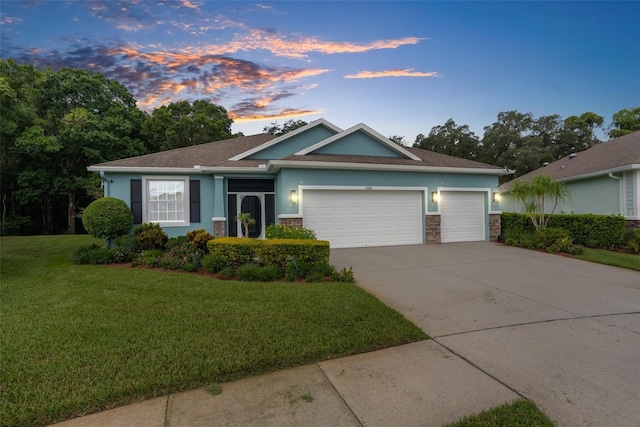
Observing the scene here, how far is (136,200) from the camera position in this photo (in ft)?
34.6

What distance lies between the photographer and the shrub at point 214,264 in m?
6.73

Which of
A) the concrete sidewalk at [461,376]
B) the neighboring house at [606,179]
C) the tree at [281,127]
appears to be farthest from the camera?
the tree at [281,127]

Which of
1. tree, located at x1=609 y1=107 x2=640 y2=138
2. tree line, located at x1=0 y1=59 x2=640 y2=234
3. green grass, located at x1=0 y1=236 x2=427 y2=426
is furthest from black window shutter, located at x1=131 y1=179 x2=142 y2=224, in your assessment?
tree, located at x1=609 y1=107 x2=640 y2=138

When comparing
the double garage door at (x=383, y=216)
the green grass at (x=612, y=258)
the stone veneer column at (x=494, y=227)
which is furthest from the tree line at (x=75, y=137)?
the green grass at (x=612, y=258)

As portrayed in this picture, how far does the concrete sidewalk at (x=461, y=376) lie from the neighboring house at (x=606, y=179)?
9.36 meters

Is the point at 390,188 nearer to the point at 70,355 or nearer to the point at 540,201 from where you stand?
the point at 540,201

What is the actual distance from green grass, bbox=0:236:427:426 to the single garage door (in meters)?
4.96

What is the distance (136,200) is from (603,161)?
19.8 metres

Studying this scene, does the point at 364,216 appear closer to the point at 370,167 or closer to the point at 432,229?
the point at 370,167

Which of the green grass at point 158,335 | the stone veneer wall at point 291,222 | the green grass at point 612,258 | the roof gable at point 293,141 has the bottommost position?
the green grass at point 158,335

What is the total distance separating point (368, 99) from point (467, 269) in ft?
30.2

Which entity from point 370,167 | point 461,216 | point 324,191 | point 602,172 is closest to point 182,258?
point 324,191

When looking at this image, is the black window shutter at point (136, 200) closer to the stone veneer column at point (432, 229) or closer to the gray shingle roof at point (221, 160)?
the gray shingle roof at point (221, 160)

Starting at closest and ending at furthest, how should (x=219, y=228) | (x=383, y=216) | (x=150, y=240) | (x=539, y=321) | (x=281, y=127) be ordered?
(x=539, y=321)
(x=150, y=240)
(x=219, y=228)
(x=383, y=216)
(x=281, y=127)
